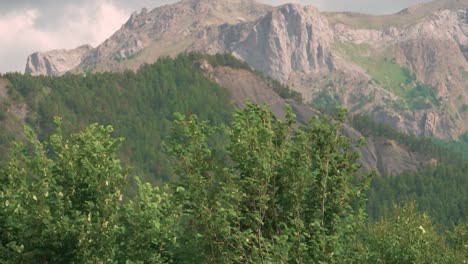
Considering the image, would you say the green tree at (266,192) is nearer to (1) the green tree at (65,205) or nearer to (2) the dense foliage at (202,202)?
(2) the dense foliage at (202,202)

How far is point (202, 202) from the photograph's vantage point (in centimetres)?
3950

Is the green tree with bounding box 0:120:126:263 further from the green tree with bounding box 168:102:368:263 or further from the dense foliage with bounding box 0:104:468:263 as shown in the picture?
the green tree with bounding box 168:102:368:263

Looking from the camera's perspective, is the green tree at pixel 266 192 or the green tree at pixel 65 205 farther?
the green tree at pixel 65 205

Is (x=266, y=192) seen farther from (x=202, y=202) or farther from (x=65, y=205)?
(x=65, y=205)

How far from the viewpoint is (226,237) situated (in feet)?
128

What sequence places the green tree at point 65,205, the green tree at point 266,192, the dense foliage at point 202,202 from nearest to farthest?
the green tree at point 266,192
the dense foliage at point 202,202
the green tree at point 65,205

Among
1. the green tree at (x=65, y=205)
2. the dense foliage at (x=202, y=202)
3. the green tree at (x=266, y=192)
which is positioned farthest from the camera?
the green tree at (x=65, y=205)

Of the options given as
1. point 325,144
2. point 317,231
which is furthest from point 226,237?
point 325,144

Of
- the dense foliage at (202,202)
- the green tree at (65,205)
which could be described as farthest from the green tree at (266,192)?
the green tree at (65,205)

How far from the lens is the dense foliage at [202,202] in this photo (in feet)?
130

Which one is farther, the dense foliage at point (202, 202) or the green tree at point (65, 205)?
the green tree at point (65, 205)

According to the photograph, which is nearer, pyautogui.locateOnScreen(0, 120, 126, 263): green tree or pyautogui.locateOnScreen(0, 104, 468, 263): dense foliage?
pyautogui.locateOnScreen(0, 104, 468, 263): dense foliage

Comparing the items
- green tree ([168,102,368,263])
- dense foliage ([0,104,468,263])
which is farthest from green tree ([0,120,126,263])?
green tree ([168,102,368,263])

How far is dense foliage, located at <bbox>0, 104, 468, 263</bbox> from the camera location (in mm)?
39719
